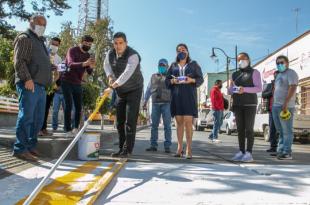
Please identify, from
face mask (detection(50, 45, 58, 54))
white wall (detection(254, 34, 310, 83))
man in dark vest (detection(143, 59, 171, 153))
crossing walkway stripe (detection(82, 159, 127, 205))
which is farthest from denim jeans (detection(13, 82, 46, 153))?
white wall (detection(254, 34, 310, 83))

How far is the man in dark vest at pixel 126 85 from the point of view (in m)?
6.70

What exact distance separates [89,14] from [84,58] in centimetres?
3919

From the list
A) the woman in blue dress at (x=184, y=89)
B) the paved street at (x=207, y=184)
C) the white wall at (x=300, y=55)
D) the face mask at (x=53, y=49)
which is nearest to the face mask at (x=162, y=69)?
the woman in blue dress at (x=184, y=89)

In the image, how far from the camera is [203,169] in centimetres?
561

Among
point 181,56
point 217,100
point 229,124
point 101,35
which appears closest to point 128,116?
point 181,56

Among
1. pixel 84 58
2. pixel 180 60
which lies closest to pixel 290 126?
pixel 180 60

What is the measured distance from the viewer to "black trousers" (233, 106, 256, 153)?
7270mm

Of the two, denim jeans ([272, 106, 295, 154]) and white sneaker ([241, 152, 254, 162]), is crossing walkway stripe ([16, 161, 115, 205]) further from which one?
denim jeans ([272, 106, 295, 154])

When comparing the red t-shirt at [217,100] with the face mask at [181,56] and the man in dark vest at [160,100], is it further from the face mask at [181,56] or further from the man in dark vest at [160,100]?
the face mask at [181,56]

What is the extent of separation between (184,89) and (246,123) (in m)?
1.16

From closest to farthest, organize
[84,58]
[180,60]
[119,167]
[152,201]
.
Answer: [152,201], [119,167], [180,60], [84,58]

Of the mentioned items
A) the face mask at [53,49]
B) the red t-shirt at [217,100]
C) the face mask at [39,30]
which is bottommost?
the red t-shirt at [217,100]

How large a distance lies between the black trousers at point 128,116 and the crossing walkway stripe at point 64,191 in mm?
1518

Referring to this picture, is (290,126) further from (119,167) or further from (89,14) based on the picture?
(89,14)
